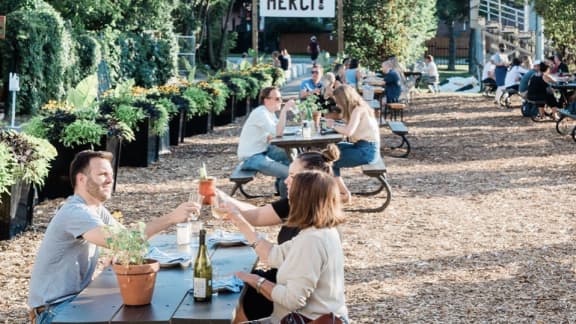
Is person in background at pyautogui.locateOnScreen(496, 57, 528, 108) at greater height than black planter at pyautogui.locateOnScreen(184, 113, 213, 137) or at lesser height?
greater

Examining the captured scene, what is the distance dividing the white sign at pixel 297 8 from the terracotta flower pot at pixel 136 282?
19465 mm

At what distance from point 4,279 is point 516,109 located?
60.7 ft

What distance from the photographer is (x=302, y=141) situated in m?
10.9

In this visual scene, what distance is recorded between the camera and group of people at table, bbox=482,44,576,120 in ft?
66.0

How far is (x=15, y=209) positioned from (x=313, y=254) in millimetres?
5139

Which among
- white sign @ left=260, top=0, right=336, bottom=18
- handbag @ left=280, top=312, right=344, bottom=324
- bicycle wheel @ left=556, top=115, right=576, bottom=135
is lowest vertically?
bicycle wheel @ left=556, top=115, right=576, bottom=135

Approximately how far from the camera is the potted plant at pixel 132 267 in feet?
13.7

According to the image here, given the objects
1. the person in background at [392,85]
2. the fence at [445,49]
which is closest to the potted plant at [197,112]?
the person in background at [392,85]

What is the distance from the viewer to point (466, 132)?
19.4 m

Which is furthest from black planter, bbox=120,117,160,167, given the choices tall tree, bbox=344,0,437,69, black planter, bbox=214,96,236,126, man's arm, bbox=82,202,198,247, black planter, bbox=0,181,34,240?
tall tree, bbox=344,0,437,69

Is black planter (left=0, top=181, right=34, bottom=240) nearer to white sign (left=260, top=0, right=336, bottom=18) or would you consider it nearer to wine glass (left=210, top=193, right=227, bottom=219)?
wine glass (left=210, top=193, right=227, bottom=219)

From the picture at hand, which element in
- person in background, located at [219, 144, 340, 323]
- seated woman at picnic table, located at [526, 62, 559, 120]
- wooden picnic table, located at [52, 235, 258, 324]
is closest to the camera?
wooden picnic table, located at [52, 235, 258, 324]

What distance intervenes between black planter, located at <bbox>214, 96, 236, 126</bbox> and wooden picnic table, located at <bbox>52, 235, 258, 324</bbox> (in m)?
15.7

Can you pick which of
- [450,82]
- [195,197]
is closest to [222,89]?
[195,197]
